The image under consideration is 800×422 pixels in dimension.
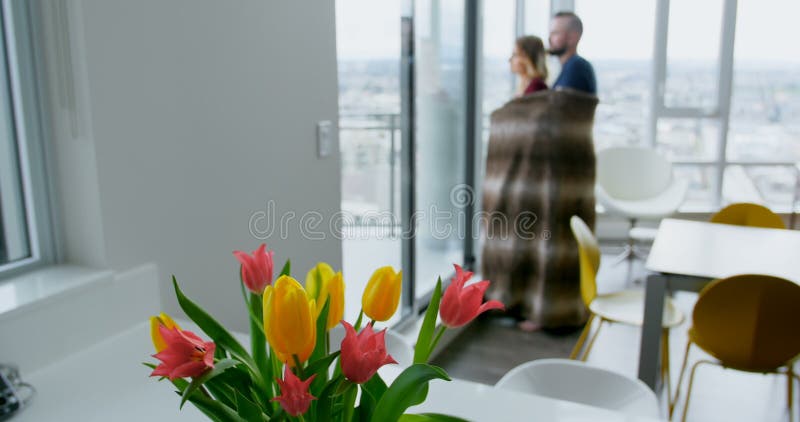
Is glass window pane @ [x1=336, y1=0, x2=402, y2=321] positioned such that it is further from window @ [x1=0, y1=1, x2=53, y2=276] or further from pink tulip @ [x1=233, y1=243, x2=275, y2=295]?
pink tulip @ [x1=233, y1=243, x2=275, y2=295]

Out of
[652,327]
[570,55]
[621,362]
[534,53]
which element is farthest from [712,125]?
[652,327]

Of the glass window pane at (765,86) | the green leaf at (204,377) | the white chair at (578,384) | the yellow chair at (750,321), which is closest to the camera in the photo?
the green leaf at (204,377)

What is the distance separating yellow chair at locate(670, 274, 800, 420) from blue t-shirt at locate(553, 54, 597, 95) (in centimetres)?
141

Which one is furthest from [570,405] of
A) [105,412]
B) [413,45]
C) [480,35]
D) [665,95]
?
[665,95]

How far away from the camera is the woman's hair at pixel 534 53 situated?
3.23m

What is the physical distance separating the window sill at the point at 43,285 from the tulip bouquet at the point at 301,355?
578mm

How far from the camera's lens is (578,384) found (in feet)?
4.93

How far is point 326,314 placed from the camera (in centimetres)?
63

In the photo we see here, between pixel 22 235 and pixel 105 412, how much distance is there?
1.43 ft

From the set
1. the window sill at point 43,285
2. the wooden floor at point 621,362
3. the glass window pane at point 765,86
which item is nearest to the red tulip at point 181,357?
the window sill at point 43,285

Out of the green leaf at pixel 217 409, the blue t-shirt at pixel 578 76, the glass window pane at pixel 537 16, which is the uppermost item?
the glass window pane at pixel 537 16

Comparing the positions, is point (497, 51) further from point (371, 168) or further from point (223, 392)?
point (223, 392)

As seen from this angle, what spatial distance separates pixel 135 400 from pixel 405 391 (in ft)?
1.99

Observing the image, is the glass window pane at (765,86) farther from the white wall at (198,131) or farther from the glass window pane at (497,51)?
the white wall at (198,131)
